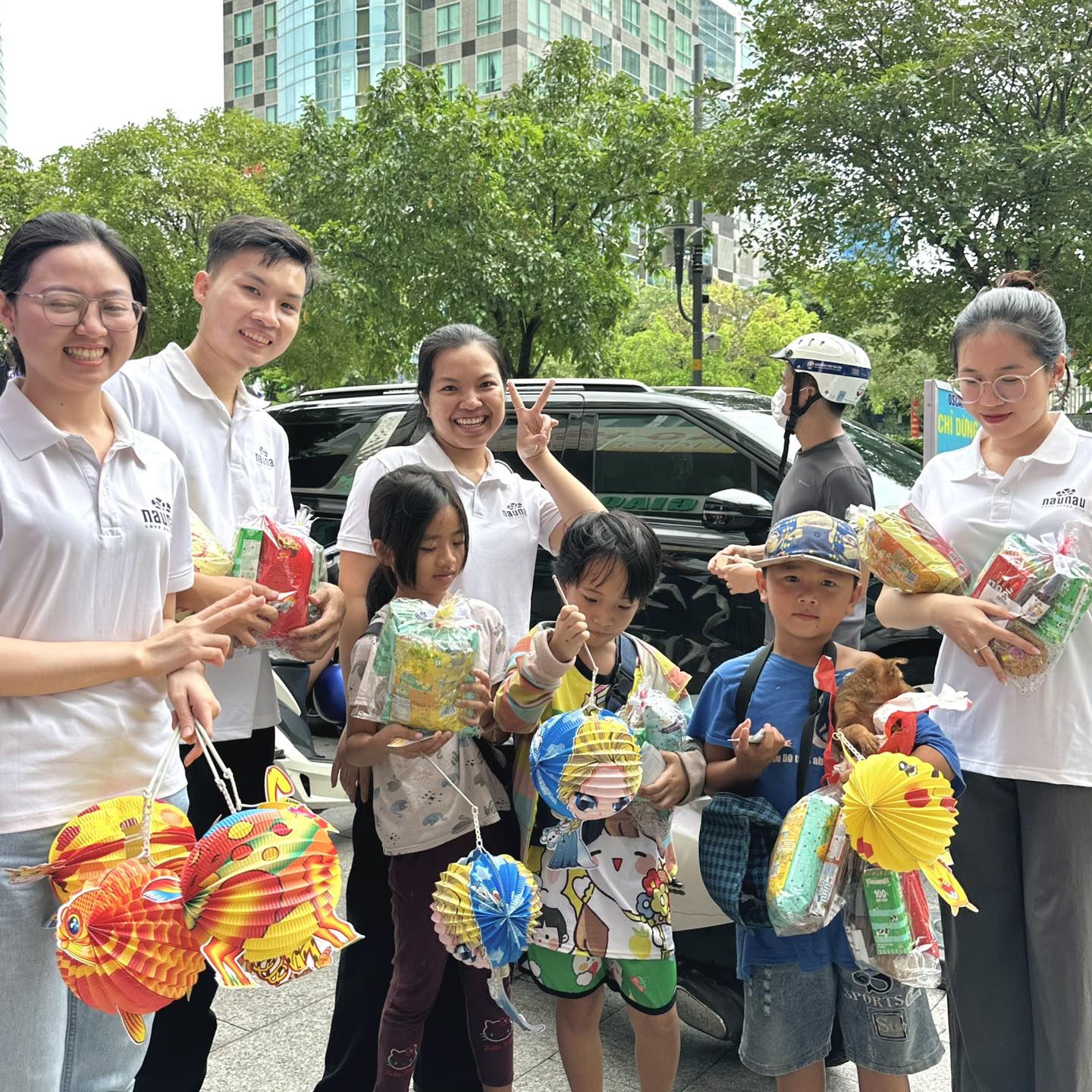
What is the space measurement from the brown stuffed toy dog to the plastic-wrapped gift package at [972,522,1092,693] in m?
0.27

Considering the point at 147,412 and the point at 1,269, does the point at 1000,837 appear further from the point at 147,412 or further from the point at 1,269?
the point at 1,269

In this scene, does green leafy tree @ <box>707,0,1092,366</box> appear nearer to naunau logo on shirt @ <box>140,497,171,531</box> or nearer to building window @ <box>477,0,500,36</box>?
naunau logo on shirt @ <box>140,497,171,531</box>

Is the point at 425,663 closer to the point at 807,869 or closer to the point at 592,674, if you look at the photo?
the point at 592,674

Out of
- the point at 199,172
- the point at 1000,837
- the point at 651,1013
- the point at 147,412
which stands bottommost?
the point at 651,1013

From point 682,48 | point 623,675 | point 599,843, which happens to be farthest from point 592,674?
point 682,48

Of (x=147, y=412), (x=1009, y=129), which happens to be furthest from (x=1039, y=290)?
(x=1009, y=129)

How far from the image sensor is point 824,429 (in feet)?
12.2

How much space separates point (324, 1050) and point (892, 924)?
191 centimetres

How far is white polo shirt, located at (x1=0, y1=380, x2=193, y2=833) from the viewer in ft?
5.90

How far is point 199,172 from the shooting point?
67.1ft

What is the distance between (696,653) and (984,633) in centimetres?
336

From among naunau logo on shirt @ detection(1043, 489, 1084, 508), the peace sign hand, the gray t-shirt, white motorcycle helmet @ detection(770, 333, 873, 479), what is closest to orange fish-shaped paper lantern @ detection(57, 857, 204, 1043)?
the peace sign hand

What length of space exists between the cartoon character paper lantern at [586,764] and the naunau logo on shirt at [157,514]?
0.87 metres

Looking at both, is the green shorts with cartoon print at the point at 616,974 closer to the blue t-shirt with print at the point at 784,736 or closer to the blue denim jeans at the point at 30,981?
the blue t-shirt with print at the point at 784,736
